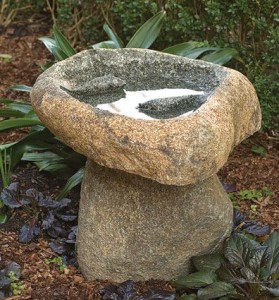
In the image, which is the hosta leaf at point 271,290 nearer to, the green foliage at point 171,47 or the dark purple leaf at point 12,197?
the dark purple leaf at point 12,197

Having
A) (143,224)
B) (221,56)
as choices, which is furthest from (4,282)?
(221,56)

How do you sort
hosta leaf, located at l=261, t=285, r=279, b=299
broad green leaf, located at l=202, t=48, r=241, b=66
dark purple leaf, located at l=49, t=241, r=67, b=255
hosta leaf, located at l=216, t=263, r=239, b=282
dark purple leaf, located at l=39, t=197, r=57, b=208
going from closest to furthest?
hosta leaf, located at l=261, t=285, r=279, b=299
hosta leaf, located at l=216, t=263, r=239, b=282
dark purple leaf, located at l=49, t=241, r=67, b=255
dark purple leaf, located at l=39, t=197, r=57, b=208
broad green leaf, located at l=202, t=48, r=241, b=66

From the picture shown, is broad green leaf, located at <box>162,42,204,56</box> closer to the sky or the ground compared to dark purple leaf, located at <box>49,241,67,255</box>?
closer to the sky

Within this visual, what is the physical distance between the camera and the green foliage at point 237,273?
314 centimetres

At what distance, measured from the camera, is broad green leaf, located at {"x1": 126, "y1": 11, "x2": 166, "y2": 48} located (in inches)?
178

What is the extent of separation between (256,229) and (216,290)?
2.00ft

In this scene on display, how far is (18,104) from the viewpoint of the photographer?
169 inches

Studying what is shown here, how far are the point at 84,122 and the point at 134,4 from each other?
2.18 m

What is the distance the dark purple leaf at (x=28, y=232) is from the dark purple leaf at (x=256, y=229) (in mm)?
1036

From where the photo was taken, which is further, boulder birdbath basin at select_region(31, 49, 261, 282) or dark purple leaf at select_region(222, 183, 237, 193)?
dark purple leaf at select_region(222, 183, 237, 193)

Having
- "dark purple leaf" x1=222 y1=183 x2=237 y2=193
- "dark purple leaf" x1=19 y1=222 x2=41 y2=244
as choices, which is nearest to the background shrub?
"dark purple leaf" x1=222 y1=183 x2=237 y2=193

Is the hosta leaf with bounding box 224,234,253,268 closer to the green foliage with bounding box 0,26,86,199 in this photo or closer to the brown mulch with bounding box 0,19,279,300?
the brown mulch with bounding box 0,19,279,300

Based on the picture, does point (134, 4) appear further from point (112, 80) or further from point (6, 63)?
point (112, 80)

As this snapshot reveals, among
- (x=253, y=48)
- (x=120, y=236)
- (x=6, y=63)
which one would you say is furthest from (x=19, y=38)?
(x=120, y=236)
